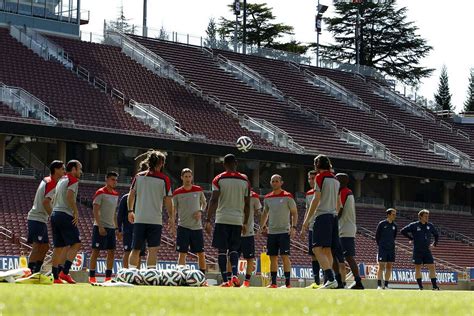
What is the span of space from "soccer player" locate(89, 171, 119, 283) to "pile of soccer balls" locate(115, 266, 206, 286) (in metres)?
3.21

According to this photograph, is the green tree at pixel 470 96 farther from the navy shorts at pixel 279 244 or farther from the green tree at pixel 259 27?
the navy shorts at pixel 279 244

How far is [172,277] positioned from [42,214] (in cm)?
307

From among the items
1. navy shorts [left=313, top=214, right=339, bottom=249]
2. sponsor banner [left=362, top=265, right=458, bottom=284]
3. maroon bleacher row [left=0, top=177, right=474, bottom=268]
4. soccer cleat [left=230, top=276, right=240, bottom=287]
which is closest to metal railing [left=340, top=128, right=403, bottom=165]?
maroon bleacher row [left=0, top=177, right=474, bottom=268]

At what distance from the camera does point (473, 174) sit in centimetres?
5759

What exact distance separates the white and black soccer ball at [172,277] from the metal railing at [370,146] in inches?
1490

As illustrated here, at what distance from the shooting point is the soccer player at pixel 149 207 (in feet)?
61.1

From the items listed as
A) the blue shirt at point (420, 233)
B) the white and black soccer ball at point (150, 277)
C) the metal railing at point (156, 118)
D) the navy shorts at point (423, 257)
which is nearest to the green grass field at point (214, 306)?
the white and black soccer ball at point (150, 277)

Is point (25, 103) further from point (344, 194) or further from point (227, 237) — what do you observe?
point (227, 237)

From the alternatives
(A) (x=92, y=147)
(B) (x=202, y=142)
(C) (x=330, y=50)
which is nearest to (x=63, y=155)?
(A) (x=92, y=147)

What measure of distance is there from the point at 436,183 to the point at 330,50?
91.5 ft

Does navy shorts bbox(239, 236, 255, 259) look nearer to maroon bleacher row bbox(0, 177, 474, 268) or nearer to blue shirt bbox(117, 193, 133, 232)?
blue shirt bbox(117, 193, 133, 232)

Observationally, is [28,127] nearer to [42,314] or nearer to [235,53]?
[235,53]

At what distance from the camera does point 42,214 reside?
1936 cm

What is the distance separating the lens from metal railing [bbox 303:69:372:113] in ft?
204
